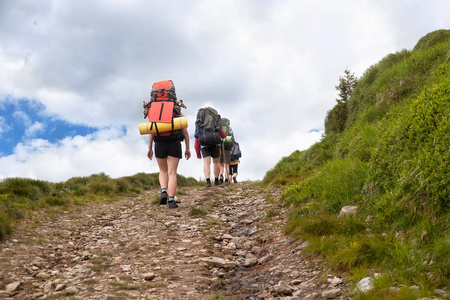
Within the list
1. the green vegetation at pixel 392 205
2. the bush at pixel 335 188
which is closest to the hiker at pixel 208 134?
the green vegetation at pixel 392 205

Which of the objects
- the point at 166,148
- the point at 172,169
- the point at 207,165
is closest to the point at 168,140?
the point at 166,148

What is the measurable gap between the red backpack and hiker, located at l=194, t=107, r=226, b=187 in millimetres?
3802

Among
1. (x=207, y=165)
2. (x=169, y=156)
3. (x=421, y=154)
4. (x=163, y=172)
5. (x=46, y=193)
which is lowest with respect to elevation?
(x=46, y=193)

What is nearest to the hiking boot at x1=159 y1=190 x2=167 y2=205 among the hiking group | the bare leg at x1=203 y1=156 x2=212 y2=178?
the hiking group

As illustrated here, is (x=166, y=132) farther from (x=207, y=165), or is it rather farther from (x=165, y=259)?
(x=207, y=165)

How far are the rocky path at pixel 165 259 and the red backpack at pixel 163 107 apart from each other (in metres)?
2.29

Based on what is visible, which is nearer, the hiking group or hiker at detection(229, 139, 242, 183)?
the hiking group

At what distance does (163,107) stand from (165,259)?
16.5 ft

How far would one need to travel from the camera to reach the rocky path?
501 centimetres

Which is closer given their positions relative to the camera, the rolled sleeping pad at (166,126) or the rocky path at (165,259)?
the rocky path at (165,259)

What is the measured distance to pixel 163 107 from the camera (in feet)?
33.6

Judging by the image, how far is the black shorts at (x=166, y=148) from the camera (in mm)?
10570

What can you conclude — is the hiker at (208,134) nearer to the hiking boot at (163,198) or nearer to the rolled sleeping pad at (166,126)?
the hiking boot at (163,198)

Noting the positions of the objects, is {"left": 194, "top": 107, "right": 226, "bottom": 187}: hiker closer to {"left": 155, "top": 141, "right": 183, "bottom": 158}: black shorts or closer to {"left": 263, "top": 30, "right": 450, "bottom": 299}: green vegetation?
{"left": 155, "top": 141, "right": 183, "bottom": 158}: black shorts
